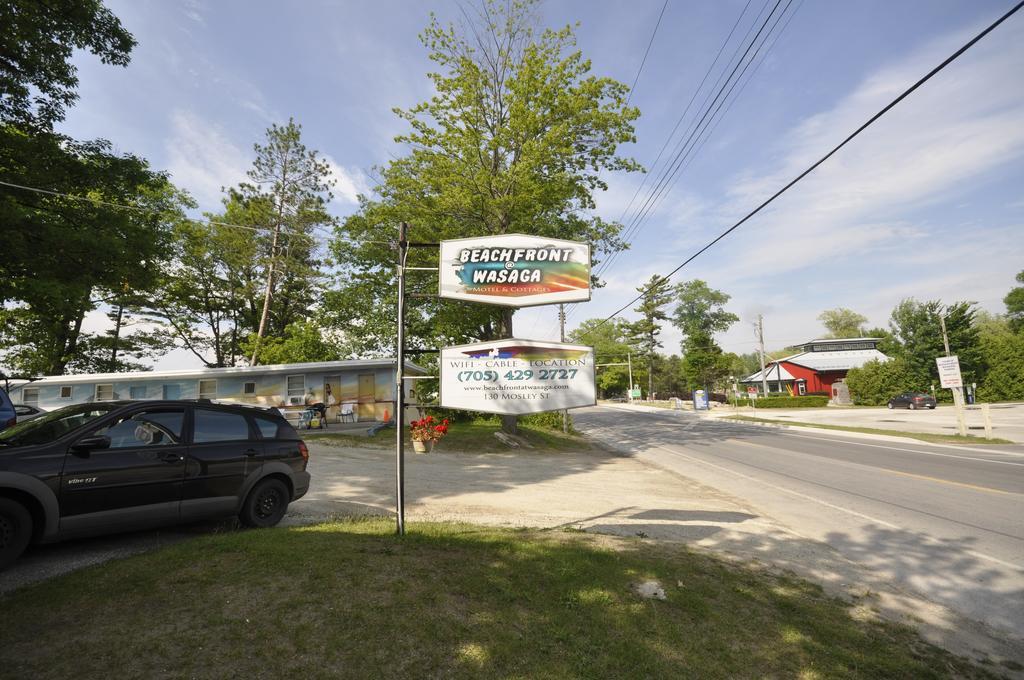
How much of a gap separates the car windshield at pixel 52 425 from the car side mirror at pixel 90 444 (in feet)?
0.93

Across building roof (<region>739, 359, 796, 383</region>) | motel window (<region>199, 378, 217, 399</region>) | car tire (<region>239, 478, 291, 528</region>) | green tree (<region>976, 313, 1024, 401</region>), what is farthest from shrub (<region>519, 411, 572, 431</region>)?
building roof (<region>739, 359, 796, 383</region>)

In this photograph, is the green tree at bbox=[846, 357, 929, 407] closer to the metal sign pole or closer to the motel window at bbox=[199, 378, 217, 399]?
the metal sign pole

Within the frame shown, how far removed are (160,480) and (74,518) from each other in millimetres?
747

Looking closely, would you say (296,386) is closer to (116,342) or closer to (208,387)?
(208,387)

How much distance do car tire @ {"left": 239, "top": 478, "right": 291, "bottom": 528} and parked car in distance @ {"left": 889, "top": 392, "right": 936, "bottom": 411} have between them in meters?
49.9

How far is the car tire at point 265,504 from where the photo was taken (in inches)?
235

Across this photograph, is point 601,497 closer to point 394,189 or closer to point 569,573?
point 569,573

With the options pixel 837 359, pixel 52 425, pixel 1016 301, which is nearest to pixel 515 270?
pixel 52 425

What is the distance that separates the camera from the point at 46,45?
11938mm

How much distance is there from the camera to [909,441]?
1953 cm

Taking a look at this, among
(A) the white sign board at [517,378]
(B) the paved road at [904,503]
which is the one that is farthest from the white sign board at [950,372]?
(A) the white sign board at [517,378]

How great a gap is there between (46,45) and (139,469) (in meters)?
13.9

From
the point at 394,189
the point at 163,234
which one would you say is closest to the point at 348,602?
the point at 163,234

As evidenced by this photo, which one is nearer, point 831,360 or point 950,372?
point 950,372
